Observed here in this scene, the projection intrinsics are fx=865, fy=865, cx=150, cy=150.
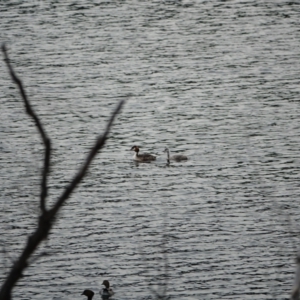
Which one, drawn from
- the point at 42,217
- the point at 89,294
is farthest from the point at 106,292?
the point at 42,217

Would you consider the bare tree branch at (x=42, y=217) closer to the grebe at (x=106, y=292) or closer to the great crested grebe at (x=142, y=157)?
the grebe at (x=106, y=292)

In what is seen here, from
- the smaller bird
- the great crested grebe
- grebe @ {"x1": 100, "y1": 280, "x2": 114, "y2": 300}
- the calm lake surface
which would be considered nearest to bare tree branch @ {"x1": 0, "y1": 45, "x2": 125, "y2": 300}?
the calm lake surface

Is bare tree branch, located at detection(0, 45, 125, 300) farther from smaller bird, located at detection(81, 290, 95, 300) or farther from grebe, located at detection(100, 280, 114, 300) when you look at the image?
grebe, located at detection(100, 280, 114, 300)

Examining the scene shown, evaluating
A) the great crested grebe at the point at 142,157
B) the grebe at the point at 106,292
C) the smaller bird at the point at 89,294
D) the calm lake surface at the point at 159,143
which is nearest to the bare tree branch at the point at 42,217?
the calm lake surface at the point at 159,143

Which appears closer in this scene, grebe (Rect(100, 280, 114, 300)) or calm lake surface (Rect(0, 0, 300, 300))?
grebe (Rect(100, 280, 114, 300))

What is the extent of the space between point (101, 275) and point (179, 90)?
24.3 m

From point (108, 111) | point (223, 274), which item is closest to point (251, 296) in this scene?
point (223, 274)

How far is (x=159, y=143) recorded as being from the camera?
118 ft

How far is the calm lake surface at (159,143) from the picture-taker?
2239 centimetres

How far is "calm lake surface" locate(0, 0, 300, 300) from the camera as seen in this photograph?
22391mm

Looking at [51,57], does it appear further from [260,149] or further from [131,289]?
[131,289]

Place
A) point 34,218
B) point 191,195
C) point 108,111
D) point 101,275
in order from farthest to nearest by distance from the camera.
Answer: point 108,111, point 191,195, point 34,218, point 101,275

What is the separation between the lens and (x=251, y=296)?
2081cm

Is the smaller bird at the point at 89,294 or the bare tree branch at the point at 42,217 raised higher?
the bare tree branch at the point at 42,217
